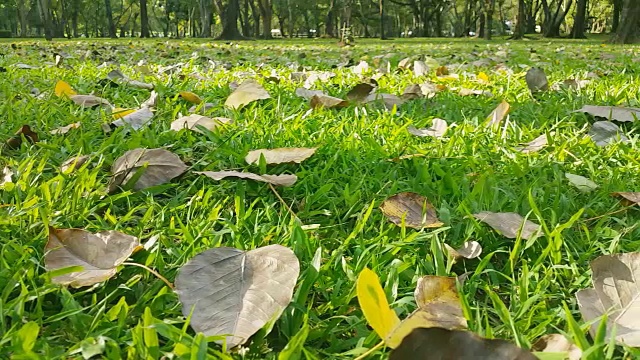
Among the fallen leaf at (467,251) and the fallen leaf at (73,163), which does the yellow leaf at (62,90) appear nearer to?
the fallen leaf at (73,163)

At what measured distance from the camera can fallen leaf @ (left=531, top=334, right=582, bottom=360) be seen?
783mm

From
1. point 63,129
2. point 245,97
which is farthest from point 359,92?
point 63,129

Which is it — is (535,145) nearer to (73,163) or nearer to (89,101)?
(73,163)

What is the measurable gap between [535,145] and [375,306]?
53.3 inches

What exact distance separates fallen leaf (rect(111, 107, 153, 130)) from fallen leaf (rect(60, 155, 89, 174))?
0.46 m

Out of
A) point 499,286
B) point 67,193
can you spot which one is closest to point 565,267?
point 499,286

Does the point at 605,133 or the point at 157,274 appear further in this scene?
the point at 605,133

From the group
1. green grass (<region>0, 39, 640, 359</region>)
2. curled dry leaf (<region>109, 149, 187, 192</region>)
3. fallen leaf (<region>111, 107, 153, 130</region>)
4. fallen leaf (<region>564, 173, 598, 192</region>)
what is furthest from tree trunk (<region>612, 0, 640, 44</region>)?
curled dry leaf (<region>109, 149, 187, 192</region>)

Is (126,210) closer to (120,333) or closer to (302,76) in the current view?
(120,333)

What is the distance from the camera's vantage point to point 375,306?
82 cm

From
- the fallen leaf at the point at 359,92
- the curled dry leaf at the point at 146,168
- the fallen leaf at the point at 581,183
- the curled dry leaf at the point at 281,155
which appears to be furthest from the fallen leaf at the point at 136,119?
the fallen leaf at the point at 581,183

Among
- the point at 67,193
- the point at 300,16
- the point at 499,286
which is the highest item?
the point at 300,16

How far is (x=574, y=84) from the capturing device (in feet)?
10.6

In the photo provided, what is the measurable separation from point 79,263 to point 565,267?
95 cm
